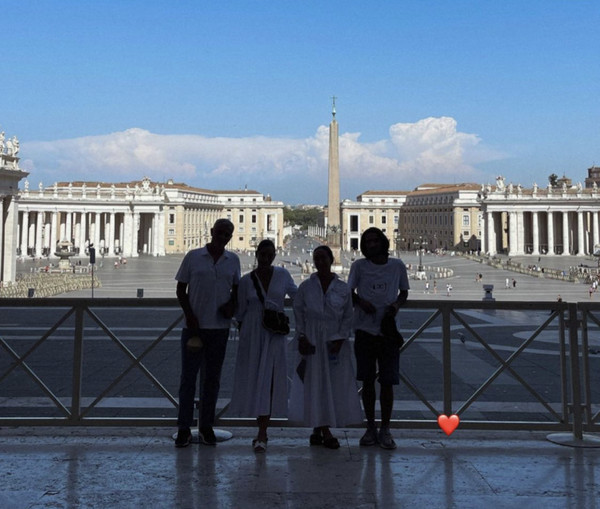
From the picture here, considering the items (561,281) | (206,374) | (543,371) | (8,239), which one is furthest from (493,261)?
(206,374)

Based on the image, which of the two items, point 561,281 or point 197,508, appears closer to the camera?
point 197,508

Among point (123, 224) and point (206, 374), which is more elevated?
point (123, 224)

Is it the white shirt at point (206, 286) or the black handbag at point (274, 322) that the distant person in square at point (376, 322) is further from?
the white shirt at point (206, 286)

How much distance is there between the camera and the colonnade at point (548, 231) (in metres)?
87.7

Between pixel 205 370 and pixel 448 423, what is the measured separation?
2104 mm

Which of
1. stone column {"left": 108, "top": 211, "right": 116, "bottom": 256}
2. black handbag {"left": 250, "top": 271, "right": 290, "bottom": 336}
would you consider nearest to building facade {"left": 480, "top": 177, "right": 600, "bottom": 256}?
stone column {"left": 108, "top": 211, "right": 116, "bottom": 256}

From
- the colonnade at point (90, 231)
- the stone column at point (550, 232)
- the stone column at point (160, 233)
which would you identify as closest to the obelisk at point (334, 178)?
the colonnade at point (90, 231)

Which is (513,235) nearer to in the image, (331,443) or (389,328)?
(389,328)

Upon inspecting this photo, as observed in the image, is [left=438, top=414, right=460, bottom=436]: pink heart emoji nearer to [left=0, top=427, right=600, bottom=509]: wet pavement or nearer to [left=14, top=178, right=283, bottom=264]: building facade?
[left=0, top=427, right=600, bottom=509]: wet pavement

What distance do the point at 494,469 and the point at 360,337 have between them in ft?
4.53

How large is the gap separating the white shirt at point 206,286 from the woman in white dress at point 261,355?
0.17 meters

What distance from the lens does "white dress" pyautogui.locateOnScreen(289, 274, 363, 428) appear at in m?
4.92

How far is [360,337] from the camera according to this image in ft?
16.6

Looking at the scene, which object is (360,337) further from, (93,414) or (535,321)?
(93,414)
